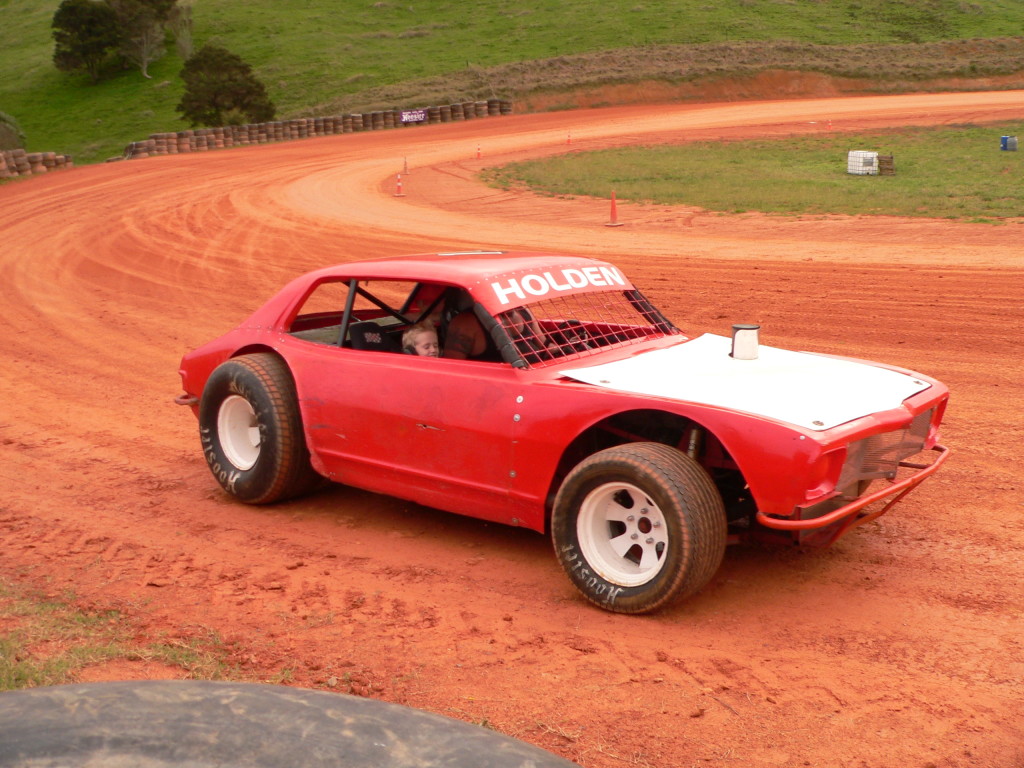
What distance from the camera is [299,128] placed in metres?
40.8

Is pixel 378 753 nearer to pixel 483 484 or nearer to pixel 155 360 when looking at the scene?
pixel 483 484

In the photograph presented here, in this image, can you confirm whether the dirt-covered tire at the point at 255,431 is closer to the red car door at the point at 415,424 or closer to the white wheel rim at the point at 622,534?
the red car door at the point at 415,424

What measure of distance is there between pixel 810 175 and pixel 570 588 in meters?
19.7

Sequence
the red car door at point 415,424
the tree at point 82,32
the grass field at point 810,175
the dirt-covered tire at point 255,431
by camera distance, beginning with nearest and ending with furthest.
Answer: the red car door at point 415,424 → the dirt-covered tire at point 255,431 → the grass field at point 810,175 → the tree at point 82,32

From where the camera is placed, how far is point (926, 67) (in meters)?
48.6

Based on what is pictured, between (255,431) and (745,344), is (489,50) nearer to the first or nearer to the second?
(255,431)

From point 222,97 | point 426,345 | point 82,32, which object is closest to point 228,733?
point 426,345

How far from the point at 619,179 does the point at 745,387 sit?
1948 cm

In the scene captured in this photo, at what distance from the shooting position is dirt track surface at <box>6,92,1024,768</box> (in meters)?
3.97

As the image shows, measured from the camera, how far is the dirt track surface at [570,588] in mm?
3971

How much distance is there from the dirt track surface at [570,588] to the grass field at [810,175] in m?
5.15

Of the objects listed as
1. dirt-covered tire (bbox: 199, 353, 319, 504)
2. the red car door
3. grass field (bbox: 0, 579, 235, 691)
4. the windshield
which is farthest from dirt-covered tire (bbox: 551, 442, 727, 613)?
dirt-covered tire (bbox: 199, 353, 319, 504)

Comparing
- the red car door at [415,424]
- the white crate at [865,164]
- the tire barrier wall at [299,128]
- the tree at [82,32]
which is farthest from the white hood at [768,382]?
the tree at [82,32]

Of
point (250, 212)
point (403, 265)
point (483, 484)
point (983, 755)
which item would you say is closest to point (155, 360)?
point (403, 265)
